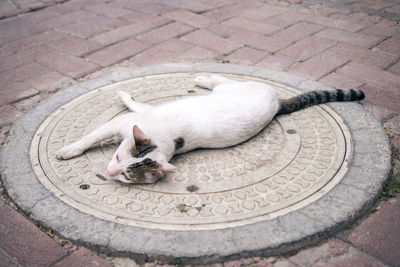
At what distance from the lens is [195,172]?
2.82m

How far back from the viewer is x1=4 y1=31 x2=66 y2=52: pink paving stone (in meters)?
4.88

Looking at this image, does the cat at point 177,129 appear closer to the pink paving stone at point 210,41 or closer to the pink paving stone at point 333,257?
the pink paving stone at point 333,257

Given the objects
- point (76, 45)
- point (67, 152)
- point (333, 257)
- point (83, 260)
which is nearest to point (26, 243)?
point (83, 260)

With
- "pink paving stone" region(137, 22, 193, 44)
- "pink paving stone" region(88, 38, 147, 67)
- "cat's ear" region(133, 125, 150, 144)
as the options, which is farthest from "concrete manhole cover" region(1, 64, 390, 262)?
"pink paving stone" region(137, 22, 193, 44)

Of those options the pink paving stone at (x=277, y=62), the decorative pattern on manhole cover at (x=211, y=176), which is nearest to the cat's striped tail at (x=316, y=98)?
the decorative pattern on manhole cover at (x=211, y=176)

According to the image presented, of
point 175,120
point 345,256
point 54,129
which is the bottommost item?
point 345,256

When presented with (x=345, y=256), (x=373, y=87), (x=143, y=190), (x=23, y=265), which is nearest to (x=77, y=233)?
(x=23, y=265)

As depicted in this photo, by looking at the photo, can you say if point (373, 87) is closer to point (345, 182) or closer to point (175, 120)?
point (345, 182)

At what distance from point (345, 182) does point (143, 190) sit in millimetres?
1441

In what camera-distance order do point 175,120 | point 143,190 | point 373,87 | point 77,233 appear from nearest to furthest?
point 77,233 → point 143,190 → point 175,120 → point 373,87

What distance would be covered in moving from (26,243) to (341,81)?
332 centimetres

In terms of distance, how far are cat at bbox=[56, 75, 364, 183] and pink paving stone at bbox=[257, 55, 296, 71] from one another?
1.12 m

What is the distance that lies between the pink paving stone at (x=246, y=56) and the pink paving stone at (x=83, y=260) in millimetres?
2938

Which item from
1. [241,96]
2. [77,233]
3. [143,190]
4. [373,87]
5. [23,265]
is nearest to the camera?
[23,265]
